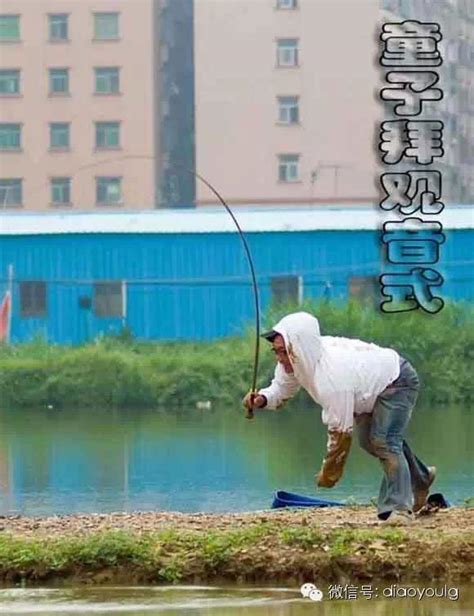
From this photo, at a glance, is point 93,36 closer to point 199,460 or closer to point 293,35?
point 293,35

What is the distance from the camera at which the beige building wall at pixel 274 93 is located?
34.5m

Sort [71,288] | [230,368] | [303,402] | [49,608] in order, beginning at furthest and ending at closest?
[71,288]
[230,368]
[303,402]
[49,608]

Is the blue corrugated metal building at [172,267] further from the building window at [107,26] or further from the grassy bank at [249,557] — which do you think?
the grassy bank at [249,557]

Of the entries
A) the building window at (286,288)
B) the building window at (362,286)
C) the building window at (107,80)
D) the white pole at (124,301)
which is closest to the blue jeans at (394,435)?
the building window at (362,286)

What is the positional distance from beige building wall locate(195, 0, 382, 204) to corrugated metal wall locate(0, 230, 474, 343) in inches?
242

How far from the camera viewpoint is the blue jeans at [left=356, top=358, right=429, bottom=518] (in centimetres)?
796

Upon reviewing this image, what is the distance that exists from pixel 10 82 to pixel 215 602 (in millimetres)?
31067

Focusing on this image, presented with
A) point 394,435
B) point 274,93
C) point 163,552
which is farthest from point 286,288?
point 163,552

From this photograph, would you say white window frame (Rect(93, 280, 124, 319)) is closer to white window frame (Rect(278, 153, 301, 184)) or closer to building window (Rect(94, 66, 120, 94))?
Result: white window frame (Rect(278, 153, 301, 184))

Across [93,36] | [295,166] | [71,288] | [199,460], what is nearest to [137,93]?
[93,36]

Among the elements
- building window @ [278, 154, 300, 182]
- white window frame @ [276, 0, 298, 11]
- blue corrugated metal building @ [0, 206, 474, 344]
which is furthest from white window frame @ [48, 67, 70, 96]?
blue corrugated metal building @ [0, 206, 474, 344]

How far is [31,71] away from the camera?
120ft

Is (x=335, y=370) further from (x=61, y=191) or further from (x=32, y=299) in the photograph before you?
(x=61, y=191)

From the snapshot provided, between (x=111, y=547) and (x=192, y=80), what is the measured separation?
29180 millimetres
